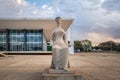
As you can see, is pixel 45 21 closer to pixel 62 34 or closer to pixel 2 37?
pixel 2 37

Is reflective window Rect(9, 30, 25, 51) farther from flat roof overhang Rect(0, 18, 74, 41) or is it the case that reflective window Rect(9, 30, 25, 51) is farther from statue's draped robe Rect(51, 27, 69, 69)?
statue's draped robe Rect(51, 27, 69, 69)

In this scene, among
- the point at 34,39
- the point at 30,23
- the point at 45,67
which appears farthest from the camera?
the point at 34,39

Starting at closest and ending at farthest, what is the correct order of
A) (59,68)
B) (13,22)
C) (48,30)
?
(59,68)
(13,22)
(48,30)

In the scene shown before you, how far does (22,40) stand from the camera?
179ft

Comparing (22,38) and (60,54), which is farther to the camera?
(22,38)

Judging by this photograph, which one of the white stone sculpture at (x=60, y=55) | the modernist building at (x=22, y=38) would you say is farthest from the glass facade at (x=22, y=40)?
the white stone sculpture at (x=60, y=55)

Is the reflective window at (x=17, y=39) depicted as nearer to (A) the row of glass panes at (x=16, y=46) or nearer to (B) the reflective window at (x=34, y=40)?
(A) the row of glass panes at (x=16, y=46)

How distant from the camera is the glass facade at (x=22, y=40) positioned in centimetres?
5450

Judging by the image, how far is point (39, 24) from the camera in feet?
167

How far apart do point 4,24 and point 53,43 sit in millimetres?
43822

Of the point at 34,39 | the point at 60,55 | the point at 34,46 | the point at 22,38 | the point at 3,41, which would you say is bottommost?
the point at 60,55

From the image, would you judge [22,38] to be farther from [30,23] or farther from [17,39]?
[30,23]

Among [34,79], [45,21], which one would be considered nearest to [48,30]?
[45,21]

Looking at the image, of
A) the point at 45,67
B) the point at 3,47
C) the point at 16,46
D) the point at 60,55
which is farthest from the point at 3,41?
the point at 60,55
